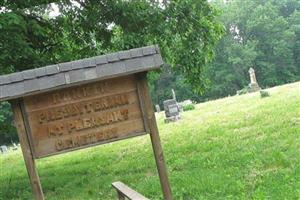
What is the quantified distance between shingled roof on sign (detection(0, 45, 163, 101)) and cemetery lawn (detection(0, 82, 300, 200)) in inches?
101

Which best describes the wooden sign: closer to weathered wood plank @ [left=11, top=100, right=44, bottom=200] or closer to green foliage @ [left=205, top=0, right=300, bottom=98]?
weathered wood plank @ [left=11, top=100, right=44, bottom=200]

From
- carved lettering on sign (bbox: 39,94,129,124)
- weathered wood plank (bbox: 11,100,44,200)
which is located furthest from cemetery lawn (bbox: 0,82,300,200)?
weathered wood plank (bbox: 11,100,44,200)

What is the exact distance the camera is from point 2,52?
36.7 feet

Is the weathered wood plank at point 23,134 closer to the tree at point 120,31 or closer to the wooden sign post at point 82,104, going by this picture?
the wooden sign post at point 82,104

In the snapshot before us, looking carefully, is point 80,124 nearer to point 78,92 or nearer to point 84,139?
point 84,139

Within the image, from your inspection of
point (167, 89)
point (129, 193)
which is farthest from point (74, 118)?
point (167, 89)

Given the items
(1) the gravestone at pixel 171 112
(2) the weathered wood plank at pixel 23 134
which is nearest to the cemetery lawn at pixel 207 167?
(2) the weathered wood plank at pixel 23 134

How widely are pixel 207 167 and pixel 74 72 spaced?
514 centimetres

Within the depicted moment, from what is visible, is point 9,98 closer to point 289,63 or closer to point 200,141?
point 200,141

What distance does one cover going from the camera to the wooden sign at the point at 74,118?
611 centimetres

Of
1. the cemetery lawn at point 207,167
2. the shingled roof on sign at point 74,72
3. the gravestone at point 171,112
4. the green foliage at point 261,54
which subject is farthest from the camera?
the green foliage at point 261,54

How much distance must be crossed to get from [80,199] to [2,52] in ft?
11.9

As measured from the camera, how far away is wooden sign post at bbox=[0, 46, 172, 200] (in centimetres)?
588

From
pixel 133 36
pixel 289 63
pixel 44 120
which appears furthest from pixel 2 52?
pixel 289 63
